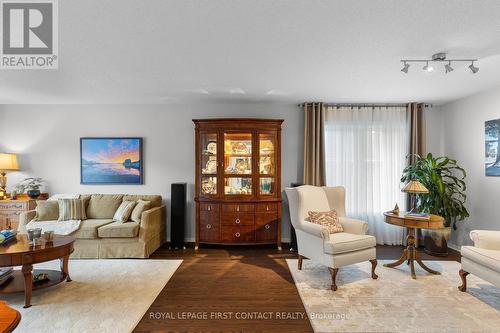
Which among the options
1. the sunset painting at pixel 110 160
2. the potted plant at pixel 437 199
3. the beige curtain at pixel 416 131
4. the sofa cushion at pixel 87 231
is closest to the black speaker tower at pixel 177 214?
the sunset painting at pixel 110 160

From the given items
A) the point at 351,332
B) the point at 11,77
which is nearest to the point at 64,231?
the point at 11,77

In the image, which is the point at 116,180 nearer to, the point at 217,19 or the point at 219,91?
the point at 219,91

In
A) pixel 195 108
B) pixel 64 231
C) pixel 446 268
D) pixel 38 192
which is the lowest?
pixel 446 268

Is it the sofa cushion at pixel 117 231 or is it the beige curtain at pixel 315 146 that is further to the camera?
the beige curtain at pixel 315 146

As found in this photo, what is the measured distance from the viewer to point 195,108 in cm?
519

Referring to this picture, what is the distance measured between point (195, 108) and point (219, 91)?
106 centimetres

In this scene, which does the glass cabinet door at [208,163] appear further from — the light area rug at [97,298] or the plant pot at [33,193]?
the plant pot at [33,193]

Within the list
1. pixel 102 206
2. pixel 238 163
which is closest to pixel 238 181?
pixel 238 163

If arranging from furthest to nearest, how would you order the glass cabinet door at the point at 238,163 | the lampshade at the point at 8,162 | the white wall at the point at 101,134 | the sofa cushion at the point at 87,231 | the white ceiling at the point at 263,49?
the white wall at the point at 101,134
the lampshade at the point at 8,162
the glass cabinet door at the point at 238,163
the sofa cushion at the point at 87,231
the white ceiling at the point at 263,49

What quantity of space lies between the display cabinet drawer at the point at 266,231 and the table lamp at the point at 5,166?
181 inches

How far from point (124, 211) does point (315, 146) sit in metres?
3.50

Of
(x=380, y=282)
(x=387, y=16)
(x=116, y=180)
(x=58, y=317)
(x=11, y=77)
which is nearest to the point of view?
(x=387, y=16)

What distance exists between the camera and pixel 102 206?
4719 millimetres

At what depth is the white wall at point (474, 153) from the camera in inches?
161
